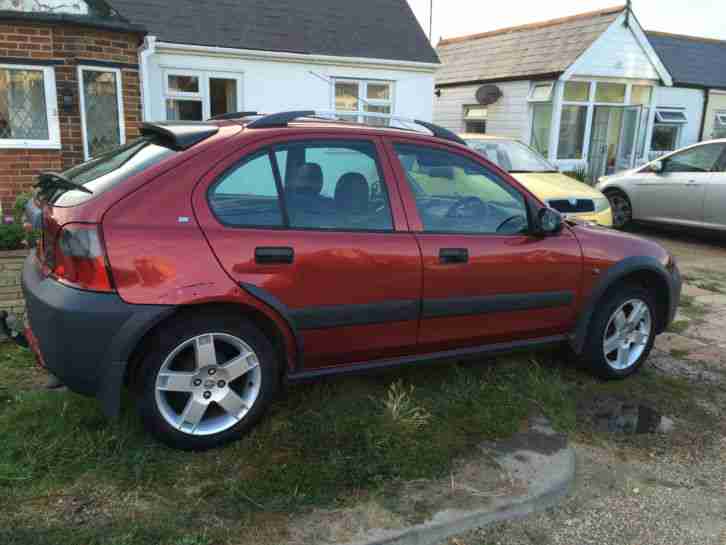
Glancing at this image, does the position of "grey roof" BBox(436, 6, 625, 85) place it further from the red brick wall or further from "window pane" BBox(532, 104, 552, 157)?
the red brick wall

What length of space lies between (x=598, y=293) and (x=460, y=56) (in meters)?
15.7

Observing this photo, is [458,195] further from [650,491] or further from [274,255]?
[650,491]

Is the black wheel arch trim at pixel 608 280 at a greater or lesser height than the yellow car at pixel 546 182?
lesser

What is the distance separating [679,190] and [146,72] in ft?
27.0

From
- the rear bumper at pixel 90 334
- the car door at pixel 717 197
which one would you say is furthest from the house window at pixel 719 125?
the rear bumper at pixel 90 334

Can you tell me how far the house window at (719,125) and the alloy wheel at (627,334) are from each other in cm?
1583

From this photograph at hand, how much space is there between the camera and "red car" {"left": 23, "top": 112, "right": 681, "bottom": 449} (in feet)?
9.84

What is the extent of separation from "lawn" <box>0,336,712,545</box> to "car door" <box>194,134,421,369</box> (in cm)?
41

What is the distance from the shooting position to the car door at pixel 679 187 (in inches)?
384

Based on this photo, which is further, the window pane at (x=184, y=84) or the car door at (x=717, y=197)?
the window pane at (x=184, y=84)

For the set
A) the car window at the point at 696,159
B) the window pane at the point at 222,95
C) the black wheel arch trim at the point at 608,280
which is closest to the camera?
the black wheel arch trim at the point at 608,280

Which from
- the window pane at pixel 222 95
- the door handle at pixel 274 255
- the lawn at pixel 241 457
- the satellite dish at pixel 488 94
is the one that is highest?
the satellite dish at pixel 488 94

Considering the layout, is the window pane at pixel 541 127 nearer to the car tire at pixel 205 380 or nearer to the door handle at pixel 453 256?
the door handle at pixel 453 256

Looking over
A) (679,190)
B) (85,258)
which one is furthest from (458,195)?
(679,190)
